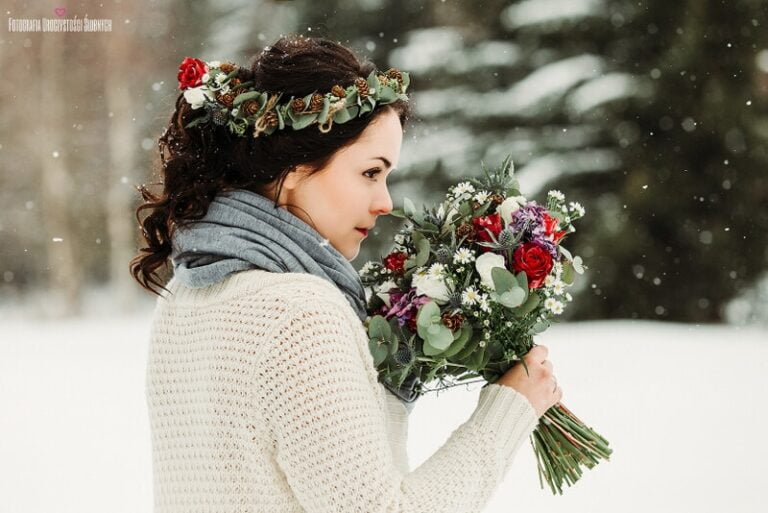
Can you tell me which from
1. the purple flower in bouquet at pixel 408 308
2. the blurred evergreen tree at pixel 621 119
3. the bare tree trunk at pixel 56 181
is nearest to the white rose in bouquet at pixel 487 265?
the purple flower in bouquet at pixel 408 308

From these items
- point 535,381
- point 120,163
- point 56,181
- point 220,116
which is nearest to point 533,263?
point 535,381

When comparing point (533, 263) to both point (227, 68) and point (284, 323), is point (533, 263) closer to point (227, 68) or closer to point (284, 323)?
point (284, 323)

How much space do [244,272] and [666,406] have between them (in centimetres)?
402

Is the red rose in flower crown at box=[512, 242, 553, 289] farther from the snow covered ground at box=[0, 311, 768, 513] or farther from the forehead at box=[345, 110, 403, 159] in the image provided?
the snow covered ground at box=[0, 311, 768, 513]

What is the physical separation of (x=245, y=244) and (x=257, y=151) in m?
0.19

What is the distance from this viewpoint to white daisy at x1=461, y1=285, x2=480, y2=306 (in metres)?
1.39

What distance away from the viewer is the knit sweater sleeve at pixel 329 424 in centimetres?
104

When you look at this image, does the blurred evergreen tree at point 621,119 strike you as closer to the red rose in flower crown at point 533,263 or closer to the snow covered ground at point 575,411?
the snow covered ground at point 575,411

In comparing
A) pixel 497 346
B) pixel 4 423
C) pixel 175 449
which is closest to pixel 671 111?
pixel 4 423

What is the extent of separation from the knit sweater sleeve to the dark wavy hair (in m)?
0.31

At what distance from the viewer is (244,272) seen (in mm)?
1179

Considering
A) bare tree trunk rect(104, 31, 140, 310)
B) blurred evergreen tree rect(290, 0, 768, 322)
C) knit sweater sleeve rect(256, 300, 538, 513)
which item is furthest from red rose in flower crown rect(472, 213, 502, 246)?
bare tree trunk rect(104, 31, 140, 310)

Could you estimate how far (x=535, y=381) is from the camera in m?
1.37

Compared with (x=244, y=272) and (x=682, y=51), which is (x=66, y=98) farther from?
(x=244, y=272)
